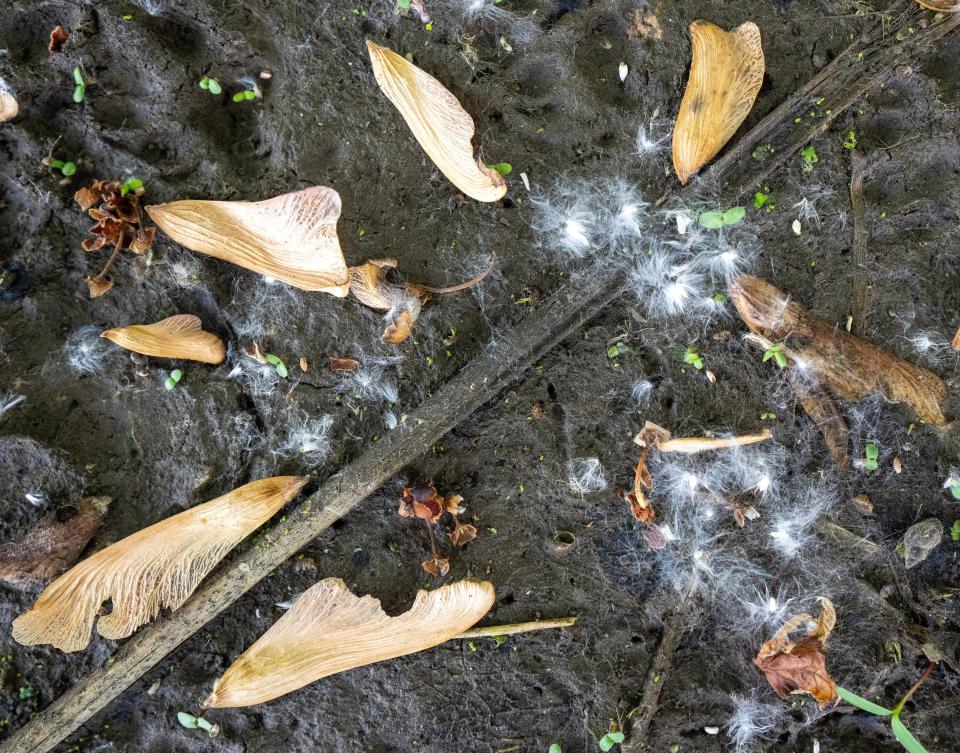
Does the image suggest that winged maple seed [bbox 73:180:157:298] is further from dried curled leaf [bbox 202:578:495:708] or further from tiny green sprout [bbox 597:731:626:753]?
tiny green sprout [bbox 597:731:626:753]

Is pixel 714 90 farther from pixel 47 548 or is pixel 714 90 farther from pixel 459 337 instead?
pixel 47 548

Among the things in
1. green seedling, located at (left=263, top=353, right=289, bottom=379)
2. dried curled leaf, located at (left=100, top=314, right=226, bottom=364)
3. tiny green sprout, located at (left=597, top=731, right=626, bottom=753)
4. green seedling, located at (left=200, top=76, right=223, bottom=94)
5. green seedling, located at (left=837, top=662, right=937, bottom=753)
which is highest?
green seedling, located at (left=200, top=76, right=223, bottom=94)

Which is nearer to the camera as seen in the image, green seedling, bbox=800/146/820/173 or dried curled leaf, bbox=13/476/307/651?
dried curled leaf, bbox=13/476/307/651

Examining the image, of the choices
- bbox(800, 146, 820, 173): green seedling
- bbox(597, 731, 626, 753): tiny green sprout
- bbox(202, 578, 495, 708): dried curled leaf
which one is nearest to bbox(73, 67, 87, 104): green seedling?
bbox(202, 578, 495, 708): dried curled leaf

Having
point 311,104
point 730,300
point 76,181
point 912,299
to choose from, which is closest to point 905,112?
point 912,299

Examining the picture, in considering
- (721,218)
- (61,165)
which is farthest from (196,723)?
(721,218)

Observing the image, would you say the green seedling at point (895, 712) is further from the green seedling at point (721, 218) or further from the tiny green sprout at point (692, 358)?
the green seedling at point (721, 218)

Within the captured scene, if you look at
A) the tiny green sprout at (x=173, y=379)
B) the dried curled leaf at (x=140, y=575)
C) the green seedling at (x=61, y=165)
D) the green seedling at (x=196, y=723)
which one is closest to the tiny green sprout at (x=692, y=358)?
the dried curled leaf at (x=140, y=575)
